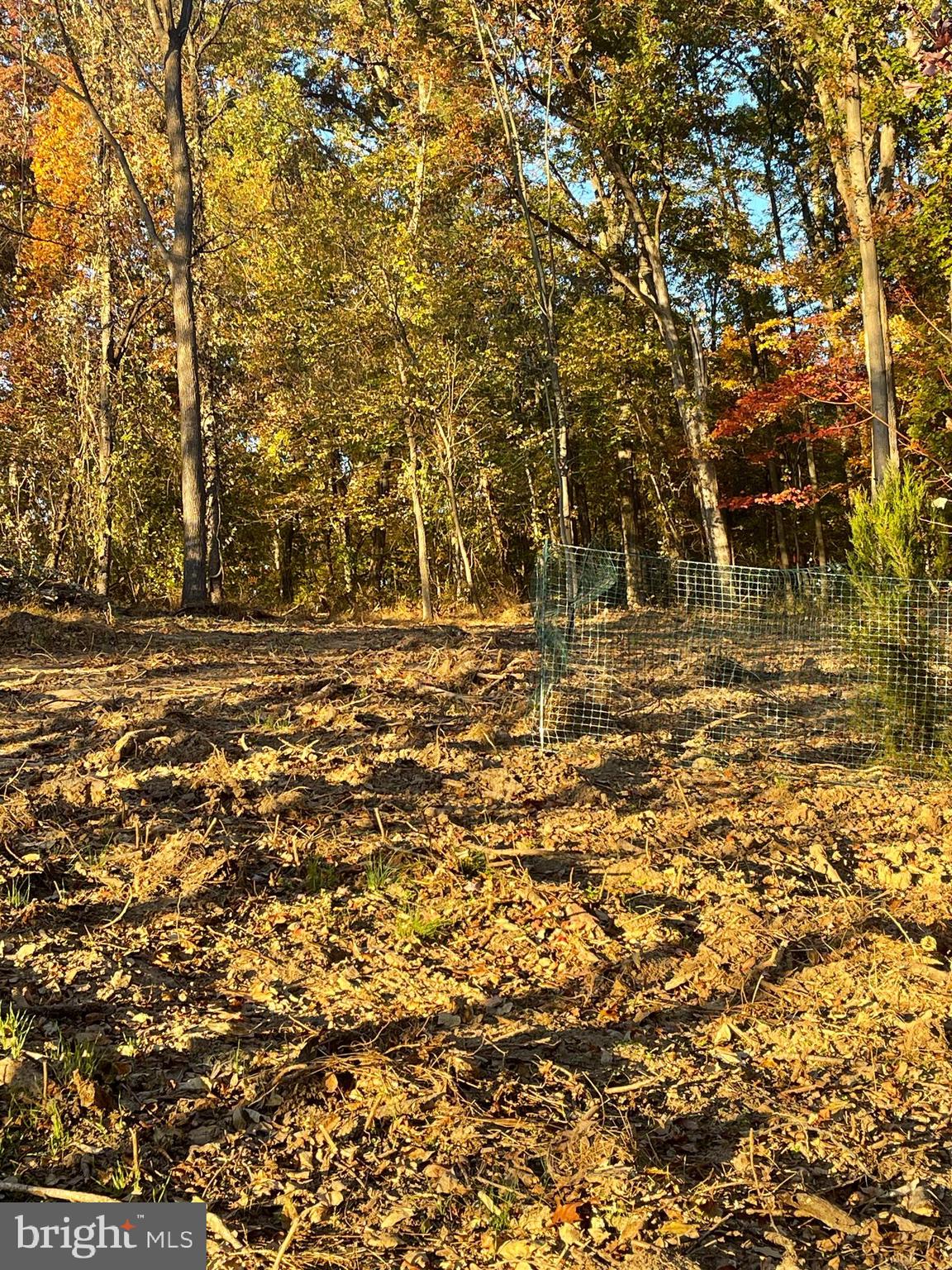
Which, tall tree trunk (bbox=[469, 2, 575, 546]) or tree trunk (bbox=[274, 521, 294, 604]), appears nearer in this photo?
tall tree trunk (bbox=[469, 2, 575, 546])

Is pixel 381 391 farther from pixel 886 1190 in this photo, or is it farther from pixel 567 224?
pixel 886 1190

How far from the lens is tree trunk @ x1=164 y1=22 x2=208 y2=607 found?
12.7m

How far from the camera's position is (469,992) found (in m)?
3.40

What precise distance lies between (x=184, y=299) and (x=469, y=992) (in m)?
11.9

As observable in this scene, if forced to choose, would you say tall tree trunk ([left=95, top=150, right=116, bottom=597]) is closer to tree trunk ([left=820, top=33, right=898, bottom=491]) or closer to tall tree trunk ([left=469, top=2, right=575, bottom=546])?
tall tree trunk ([left=469, top=2, right=575, bottom=546])

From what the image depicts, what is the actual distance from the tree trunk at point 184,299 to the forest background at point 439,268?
52mm

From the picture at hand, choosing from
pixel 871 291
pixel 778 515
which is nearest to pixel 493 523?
pixel 778 515

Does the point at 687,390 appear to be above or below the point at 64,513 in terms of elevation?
above

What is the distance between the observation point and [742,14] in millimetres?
14492

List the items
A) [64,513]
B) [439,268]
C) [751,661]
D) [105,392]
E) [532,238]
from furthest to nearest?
[439,268]
[105,392]
[64,513]
[532,238]
[751,661]
